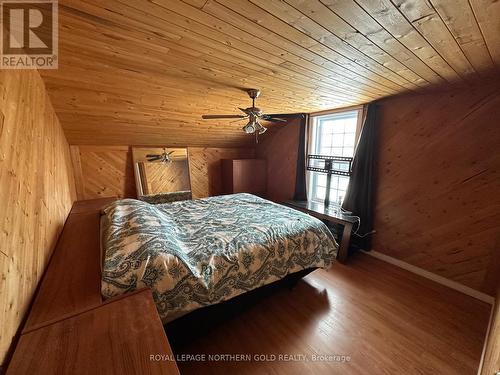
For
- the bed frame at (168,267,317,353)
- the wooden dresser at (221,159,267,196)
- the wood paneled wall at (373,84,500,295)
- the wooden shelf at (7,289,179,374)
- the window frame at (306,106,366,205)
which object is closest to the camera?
the wooden shelf at (7,289,179,374)

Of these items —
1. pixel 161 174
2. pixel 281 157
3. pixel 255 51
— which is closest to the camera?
pixel 255 51

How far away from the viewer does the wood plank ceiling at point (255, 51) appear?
3.25ft

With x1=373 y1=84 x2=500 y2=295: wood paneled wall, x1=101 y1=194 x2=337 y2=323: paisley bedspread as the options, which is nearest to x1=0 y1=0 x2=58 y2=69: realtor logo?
x1=101 y1=194 x2=337 y2=323: paisley bedspread

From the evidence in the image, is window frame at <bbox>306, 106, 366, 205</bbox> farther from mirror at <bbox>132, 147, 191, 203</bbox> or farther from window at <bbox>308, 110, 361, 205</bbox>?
mirror at <bbox>132, 147, 191, 203</bbox>

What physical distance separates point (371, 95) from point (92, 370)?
3.24 m

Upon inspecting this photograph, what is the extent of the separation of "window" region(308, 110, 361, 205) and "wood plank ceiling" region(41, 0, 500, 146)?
617mm

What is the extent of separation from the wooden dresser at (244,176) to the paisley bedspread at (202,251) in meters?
→ 1.93

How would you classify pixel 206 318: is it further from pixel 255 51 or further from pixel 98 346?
pixel 255 51

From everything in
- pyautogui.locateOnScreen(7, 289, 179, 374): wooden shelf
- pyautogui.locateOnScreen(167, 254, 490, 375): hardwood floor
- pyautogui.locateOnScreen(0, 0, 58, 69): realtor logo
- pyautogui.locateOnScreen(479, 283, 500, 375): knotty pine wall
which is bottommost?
pyautogui.locateOnScreen(167, 254, 490, 375): hardwood floor

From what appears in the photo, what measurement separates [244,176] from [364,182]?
7.91 ft

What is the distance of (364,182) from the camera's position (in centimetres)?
288

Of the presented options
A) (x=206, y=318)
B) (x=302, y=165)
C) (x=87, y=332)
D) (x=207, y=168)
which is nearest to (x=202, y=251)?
(x=206, y=318)

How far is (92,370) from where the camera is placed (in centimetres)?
70

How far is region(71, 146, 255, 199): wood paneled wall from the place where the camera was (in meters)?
3.23
